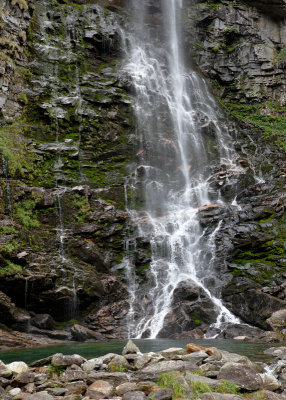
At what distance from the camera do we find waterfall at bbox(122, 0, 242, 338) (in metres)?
18.0

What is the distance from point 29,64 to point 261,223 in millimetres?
19356

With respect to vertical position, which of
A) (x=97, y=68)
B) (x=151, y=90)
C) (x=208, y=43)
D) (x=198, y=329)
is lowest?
(x=198, y=329)

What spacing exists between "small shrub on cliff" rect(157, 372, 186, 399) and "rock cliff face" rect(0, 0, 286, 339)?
9603 millimetres

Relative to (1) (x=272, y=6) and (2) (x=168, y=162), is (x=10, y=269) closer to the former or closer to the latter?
(2) (x=168, y=162)

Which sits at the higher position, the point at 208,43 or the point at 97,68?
the point at 208,43

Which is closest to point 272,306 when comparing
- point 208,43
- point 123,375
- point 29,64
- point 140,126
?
point 123,375

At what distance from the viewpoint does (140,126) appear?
26312mm

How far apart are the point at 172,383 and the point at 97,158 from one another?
1970cm

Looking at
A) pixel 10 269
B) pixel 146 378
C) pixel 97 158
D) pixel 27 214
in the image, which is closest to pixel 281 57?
pixel 97 158

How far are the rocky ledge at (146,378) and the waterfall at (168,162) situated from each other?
8795 millimetres

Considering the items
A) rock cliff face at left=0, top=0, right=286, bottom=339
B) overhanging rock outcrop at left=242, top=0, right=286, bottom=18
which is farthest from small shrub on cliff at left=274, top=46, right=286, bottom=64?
overhanging rock outcrop at left=242, top=0, right=286, bottom=18

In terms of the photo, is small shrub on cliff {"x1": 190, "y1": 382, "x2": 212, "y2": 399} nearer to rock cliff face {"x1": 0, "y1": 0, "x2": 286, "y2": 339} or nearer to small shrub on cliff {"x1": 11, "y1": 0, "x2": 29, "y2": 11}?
rock cliff face {"x1": 0, "y1": 0, "x2": 286, "y2": 339}

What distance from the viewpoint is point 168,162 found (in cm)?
2538

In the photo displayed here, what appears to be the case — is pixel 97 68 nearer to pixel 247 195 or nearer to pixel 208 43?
pixel 208 43
